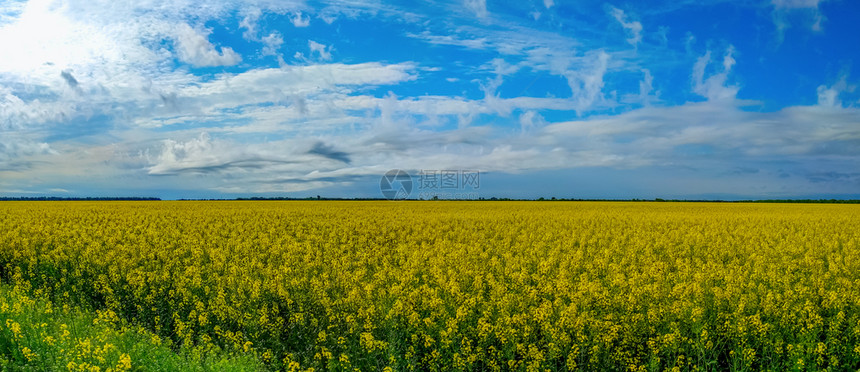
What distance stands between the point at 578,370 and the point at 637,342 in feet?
4.30

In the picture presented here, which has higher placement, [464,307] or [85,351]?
[464,307]

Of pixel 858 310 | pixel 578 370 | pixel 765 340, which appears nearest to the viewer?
pixel 578 370

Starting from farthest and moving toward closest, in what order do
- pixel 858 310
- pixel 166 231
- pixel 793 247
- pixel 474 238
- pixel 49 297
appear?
1. pixel 166 231
2. pixel 474 238
3. pixel 793 247
4. pixel 49 297
5. pixel 858 310

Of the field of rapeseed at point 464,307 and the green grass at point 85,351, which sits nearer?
the green grass at point 85,351

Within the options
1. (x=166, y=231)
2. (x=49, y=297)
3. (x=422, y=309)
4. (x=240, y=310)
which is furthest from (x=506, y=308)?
(x=166, y=231)

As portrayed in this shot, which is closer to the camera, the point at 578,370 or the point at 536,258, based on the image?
the point at 578,370

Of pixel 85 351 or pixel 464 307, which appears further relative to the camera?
pixel 464 307

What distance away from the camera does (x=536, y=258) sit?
43.8 ft

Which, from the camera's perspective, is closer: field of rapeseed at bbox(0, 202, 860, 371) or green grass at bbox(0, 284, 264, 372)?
green grass at bbox(0, 284, 264, 372)

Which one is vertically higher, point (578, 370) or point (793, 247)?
point (793, 247)

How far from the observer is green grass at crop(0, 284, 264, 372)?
6793mm

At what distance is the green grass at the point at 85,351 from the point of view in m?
6.79

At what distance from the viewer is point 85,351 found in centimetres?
676

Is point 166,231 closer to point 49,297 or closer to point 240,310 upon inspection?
point 49,297
